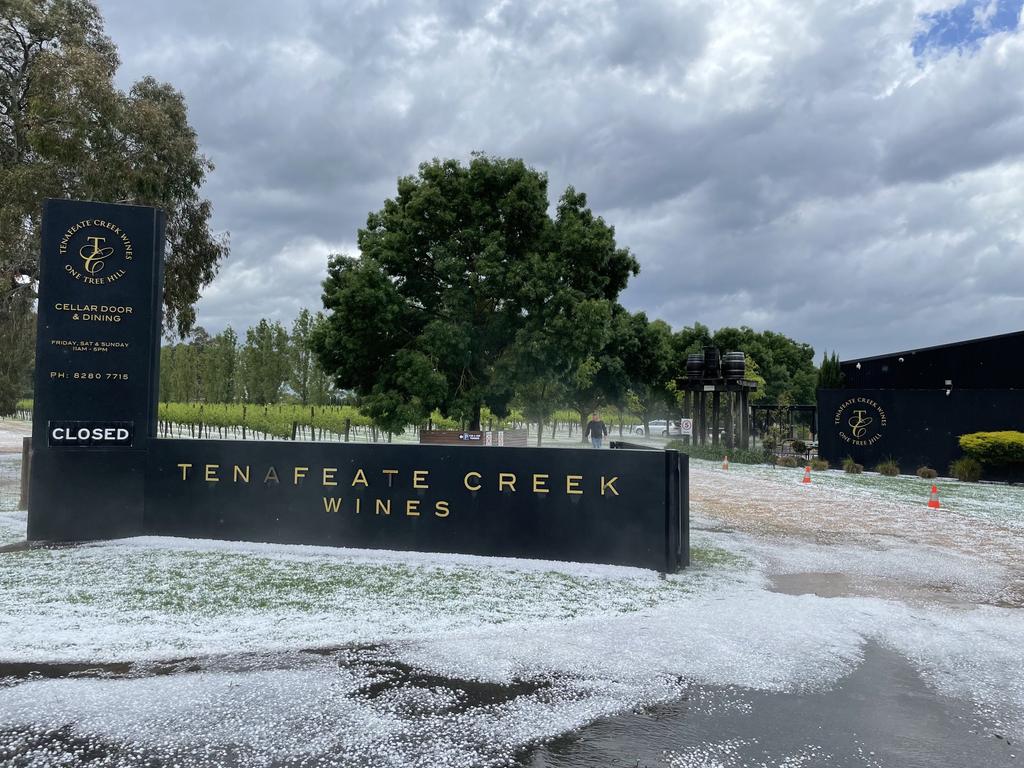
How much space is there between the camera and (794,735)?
13.3 feet

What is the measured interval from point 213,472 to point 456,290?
1934 cm

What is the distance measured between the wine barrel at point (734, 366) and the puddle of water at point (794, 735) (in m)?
26.0

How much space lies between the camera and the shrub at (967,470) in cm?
2289

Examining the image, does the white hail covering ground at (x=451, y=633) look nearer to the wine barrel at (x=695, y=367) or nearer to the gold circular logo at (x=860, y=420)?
the gold circular logo at (x=860, y=420)

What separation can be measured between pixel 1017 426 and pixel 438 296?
68.9 feet

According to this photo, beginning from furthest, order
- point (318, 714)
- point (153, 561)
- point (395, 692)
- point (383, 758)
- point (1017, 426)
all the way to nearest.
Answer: point (1017, 426)
point (153, 561)
point (395, 692)
point (318, 714)
point (383, 758)

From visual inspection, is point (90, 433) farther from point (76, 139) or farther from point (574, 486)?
point (76, 139)

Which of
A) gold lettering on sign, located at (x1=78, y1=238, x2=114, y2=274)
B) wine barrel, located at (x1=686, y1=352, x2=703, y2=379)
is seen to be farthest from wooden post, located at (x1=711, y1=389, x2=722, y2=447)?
gold lettering on sign, located at (x1=78, y1=238, x2=114, y2=274)

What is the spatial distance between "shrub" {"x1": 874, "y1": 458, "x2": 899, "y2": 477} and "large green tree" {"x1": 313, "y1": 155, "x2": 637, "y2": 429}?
12.1 meters

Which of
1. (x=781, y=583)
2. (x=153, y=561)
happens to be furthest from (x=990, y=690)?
(x=153, y=561)

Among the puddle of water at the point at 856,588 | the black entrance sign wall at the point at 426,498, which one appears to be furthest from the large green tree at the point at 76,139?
the puddle of water at the point at 856,588

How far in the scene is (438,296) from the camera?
29875 millimetres

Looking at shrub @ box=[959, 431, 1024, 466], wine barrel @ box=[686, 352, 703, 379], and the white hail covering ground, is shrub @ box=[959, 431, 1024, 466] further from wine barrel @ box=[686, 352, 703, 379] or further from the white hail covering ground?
the white hail covering ground

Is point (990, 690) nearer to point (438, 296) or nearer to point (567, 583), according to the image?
point (567, 583)
